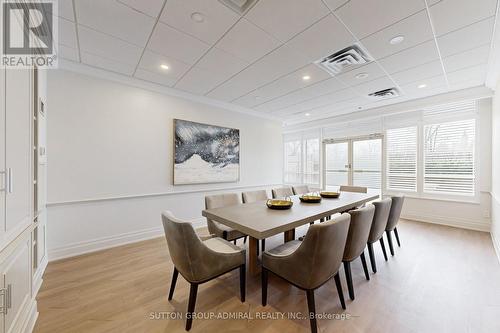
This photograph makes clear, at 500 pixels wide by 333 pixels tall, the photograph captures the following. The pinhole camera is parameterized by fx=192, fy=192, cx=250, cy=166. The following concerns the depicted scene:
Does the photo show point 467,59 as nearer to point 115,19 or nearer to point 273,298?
point 273,298

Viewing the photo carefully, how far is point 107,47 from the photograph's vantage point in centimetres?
235

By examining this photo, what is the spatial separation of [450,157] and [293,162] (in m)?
3.95

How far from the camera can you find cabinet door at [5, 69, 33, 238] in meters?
1.21

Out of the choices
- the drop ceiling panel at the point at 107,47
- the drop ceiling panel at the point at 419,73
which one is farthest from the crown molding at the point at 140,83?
the drop ceiling panel at the point at 419,73

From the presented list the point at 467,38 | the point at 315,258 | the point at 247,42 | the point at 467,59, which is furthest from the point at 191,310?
the point at 467,59

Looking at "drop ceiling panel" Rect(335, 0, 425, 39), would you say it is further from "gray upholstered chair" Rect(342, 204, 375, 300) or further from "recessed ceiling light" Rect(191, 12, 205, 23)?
"gray upholstered chair" Rect(342, 204, 375, 300)

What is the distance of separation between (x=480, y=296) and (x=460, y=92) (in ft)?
12.1

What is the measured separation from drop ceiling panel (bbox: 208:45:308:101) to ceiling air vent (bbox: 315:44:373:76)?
0.31m

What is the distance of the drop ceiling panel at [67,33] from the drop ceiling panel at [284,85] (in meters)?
2.57

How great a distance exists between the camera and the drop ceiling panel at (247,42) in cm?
201

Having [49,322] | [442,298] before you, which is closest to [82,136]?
[49,322]

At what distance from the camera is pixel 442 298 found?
184 centimetres

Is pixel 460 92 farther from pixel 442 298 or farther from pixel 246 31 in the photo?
pixel 246 31

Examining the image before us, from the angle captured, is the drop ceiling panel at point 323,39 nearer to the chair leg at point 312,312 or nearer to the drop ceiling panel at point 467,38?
the drop ceiling panel at point 467,38
